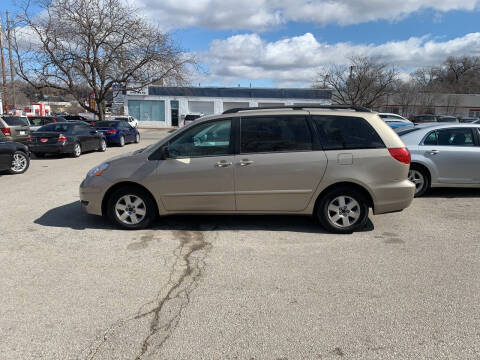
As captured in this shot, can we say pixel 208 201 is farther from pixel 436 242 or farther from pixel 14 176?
pixel 14 176

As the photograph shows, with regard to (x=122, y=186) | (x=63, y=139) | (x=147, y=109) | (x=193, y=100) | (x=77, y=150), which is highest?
(x=193, y=100)

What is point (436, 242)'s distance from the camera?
4.78 m

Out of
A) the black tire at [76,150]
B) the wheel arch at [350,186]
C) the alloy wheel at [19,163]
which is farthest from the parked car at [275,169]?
the black tire at [76,150]

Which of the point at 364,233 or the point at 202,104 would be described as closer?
the point at 364,233

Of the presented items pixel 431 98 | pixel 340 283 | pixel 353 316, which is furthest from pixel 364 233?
pixel 431 98

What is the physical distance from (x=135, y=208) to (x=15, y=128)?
41.0 ft

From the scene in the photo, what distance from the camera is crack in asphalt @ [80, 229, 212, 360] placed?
266 cm

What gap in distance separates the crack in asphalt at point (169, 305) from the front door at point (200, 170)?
65 cm

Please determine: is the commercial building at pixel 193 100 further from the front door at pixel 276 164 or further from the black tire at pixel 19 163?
the front door at pixel 276 164

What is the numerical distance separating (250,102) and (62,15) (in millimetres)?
25857

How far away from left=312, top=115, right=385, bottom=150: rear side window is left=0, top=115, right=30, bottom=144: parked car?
45.1 feet

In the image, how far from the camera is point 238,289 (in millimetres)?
3457

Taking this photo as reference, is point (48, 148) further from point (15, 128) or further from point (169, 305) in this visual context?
point (169, 305)

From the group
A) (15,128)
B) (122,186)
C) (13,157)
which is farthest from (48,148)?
(122,186)
